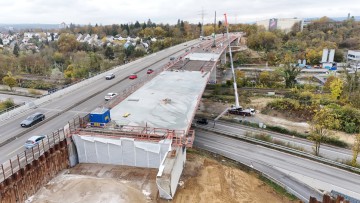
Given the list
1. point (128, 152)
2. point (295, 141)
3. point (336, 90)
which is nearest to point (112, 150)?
point (128, 152)

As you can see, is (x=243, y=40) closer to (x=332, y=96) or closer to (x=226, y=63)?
(x=226, y=63)

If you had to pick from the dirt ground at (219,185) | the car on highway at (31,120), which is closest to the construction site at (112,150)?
the dirt ground at (219,185)

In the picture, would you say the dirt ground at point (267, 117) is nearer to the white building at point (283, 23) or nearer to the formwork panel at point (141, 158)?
the formwork panel at point (141, 158)

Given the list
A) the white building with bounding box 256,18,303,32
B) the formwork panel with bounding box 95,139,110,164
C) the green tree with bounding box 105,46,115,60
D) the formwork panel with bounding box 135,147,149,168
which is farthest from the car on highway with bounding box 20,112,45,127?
the white building with bounding box 256,18,303,32

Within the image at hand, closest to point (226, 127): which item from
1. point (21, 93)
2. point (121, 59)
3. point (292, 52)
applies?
point (21, 93)

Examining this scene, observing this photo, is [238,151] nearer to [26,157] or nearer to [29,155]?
[29,155]

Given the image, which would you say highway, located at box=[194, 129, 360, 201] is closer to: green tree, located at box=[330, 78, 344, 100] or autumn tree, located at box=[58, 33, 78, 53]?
green tree, located at box=[330, 78, 344, 100]
